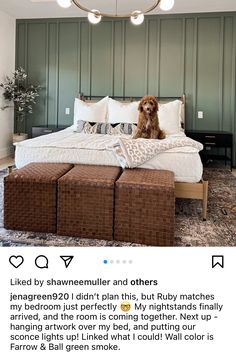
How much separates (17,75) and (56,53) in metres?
0.77

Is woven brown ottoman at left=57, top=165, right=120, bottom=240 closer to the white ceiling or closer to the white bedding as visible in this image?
the white bedding

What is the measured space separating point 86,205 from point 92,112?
269 cm

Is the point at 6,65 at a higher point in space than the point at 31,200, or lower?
higher

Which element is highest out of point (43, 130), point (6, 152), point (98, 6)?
point (98, 6)

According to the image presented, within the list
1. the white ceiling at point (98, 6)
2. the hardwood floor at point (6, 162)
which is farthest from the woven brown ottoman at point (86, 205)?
the white ceiling at point (98, 6)

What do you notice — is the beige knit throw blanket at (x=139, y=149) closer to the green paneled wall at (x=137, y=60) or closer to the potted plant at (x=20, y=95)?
the green paneled wall at (x=137, y=60)

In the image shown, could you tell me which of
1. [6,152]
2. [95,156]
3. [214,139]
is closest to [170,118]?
[214,139]

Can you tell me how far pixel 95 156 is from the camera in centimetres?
297

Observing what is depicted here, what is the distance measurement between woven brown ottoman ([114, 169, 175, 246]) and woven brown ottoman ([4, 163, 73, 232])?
0.50 meters

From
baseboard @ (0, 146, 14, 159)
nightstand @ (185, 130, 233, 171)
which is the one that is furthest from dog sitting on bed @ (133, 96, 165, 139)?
baseboard @ (0, 146, 14, 159)
